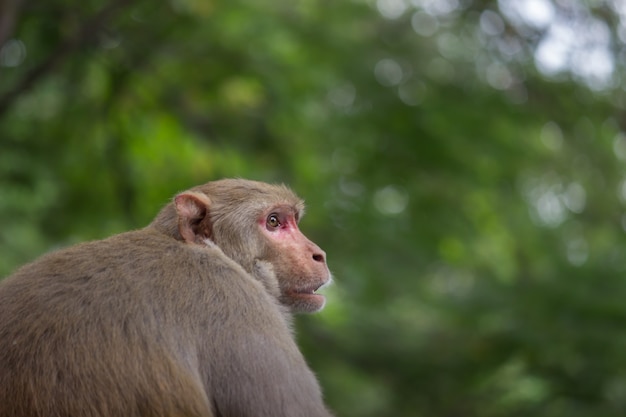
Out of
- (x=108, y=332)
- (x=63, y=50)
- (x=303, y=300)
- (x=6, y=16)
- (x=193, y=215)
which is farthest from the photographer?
(x=63, y=50)

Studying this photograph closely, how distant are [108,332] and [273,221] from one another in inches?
54.1

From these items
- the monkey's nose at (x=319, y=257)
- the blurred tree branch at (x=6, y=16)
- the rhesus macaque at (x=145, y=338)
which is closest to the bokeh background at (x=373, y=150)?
the blurred tree branch at (x=6, y=16)

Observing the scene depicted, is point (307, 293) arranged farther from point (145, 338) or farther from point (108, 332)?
point (108, 332)

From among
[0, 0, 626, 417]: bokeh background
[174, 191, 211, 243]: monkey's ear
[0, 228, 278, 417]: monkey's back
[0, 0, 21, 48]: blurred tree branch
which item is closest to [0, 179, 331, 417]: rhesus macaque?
[0, 228, 278, 417]: monkey's back

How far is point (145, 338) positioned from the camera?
4426 mm

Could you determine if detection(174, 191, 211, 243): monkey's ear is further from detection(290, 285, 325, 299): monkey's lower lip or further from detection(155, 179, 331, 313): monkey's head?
detection(290, 285, 325, 299): monkey's lower lip

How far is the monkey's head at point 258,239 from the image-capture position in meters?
5.34

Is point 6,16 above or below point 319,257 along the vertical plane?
above

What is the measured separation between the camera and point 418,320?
12789mm

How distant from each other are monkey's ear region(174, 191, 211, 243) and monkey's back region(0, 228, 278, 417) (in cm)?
42

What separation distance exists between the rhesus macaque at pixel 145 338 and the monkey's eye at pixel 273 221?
19.1 inches

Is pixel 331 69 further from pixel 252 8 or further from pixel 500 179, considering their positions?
pixel 500 179

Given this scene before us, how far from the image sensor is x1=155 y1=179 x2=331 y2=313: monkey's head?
17.5 ft

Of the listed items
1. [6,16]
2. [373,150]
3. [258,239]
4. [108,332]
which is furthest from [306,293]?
[373,150]
